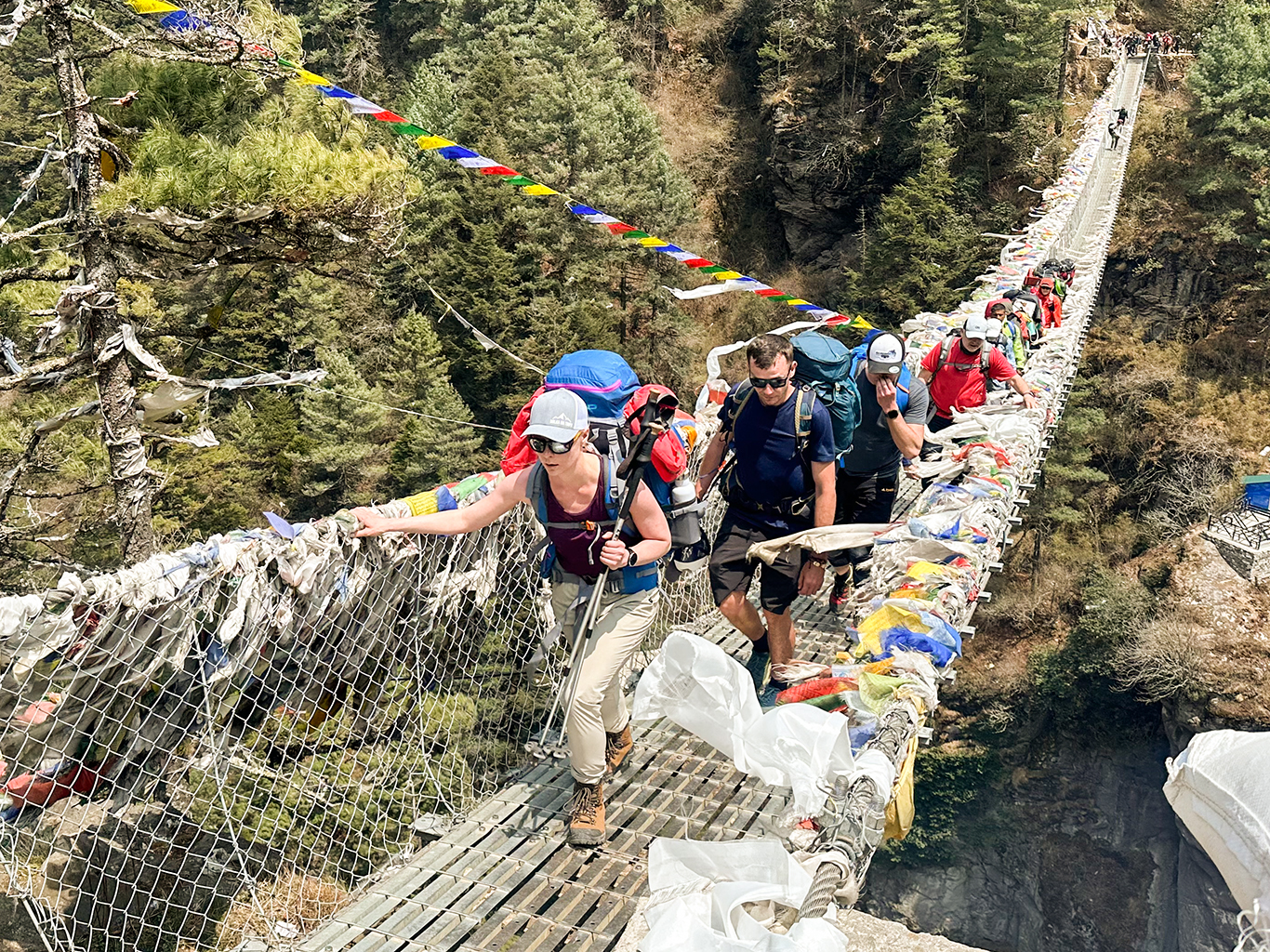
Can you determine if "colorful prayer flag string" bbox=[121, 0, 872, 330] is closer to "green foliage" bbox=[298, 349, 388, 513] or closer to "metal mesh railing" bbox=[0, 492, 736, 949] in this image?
"metal mesh railing" bbox=[0, 492, 736, 949]

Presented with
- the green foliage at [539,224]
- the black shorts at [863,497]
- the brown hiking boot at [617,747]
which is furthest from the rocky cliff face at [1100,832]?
the brown hiking boot at [617,747]

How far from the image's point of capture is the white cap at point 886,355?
3752 millimetres

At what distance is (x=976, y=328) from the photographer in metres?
5.34

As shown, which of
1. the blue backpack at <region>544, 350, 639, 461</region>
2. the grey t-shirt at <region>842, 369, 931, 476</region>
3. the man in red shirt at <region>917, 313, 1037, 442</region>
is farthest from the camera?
the man in red shirt at <region>917, 313, 1037, 442</region>

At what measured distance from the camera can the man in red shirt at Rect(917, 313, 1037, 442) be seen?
5488 mm

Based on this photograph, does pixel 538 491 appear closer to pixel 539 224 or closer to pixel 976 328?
pixel 976 328

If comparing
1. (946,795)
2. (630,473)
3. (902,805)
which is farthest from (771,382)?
(946,795)

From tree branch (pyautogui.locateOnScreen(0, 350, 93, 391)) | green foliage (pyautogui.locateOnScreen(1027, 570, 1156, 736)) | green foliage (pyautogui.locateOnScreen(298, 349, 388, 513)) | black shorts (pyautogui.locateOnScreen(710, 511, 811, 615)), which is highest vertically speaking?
black shorts (pyautogui.locateOnScreen(710, 511, 811, 615))

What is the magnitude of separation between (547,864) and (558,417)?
1.39m

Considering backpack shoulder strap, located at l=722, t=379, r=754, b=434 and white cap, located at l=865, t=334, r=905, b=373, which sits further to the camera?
white cap, located at l=865, t=334, r=905, b=373

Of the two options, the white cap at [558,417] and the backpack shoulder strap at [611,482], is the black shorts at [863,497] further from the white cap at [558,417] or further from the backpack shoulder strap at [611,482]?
the white cap at [558,417]

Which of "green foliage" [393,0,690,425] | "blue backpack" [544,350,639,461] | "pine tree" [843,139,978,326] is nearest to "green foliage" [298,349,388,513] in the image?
"green foliage" [393,0,690,425]

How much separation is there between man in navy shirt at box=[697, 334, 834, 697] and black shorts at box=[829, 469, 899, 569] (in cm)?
58

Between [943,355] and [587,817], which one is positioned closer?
[587,817]
